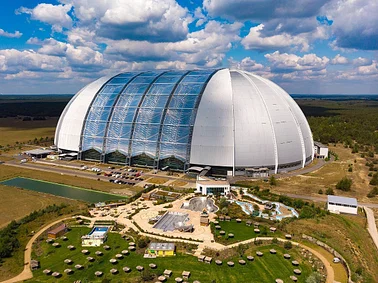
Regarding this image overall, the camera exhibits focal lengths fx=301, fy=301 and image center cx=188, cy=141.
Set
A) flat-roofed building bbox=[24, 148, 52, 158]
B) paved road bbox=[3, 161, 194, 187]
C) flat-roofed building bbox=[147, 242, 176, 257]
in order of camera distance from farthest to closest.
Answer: flat-roofed building bbox=[24, 148, 52, 158], paved road bbox=[3, 161, 194, 187], flat-roofed building bbox=[147, 242, 176, 257]

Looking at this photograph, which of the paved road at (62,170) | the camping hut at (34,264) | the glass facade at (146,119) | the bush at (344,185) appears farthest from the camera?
the glass facade at (146,119)

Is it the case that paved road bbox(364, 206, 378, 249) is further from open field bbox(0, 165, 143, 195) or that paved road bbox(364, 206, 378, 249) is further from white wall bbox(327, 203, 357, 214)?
open field bbox(0, 165, 143, 195)

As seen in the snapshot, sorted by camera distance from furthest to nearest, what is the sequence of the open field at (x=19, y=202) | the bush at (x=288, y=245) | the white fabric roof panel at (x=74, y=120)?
1. the white fabric roof panel at (x=74, y=120)
2. the open field at (x=19, y=202)
3. the bush at (x=288, y=245)

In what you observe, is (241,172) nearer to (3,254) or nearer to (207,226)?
(207,226)

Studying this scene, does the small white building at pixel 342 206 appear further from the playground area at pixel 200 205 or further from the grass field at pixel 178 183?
the grass field at pixel 178 183

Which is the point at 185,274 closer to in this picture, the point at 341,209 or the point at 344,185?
the point at 341,209

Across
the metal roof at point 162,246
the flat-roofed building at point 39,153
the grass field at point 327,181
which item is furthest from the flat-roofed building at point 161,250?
the flat-roofed building at point 39,153

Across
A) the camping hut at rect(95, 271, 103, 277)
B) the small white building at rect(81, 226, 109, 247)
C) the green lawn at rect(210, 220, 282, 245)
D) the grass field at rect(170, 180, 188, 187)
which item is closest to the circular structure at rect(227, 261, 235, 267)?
the green lawn at rect(210, 220, 282, 245)
